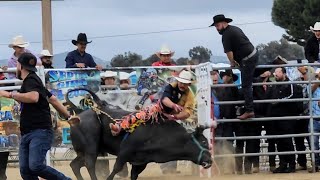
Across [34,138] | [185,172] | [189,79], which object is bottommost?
[185,172]

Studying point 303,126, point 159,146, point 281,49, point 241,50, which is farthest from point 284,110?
point 281,49

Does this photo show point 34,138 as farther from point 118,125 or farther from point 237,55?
point 237,55

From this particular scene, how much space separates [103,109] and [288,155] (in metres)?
3.14

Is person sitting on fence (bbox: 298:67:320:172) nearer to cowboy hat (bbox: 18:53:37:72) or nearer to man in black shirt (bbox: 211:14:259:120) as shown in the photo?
man in black shirt (bbox: 211:14:259:120)

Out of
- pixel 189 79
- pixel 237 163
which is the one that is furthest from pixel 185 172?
pixel 189 79

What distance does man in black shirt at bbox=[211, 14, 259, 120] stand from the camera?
11078mm

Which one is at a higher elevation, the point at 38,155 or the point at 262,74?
the point at 262,74

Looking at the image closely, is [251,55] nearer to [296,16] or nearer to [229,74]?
A: [229,74]

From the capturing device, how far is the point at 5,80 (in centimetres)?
1146

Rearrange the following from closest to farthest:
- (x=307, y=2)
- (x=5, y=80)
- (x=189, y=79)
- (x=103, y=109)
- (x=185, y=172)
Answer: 1. (x=189, y=79)
2. (x=103, y=109)
3. (x=5, y=80)
4. (x=185, y=172)
5. (x=307, y=2)

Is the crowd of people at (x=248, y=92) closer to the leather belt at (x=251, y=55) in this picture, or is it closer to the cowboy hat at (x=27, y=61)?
the leather belt at (x=251, y=55)

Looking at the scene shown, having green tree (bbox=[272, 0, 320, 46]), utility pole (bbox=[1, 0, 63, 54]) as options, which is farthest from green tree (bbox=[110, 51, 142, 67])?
utility pole (bbox=[1, 0, 63, 54])

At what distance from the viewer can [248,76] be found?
36.4 ft

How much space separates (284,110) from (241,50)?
1.27 m
